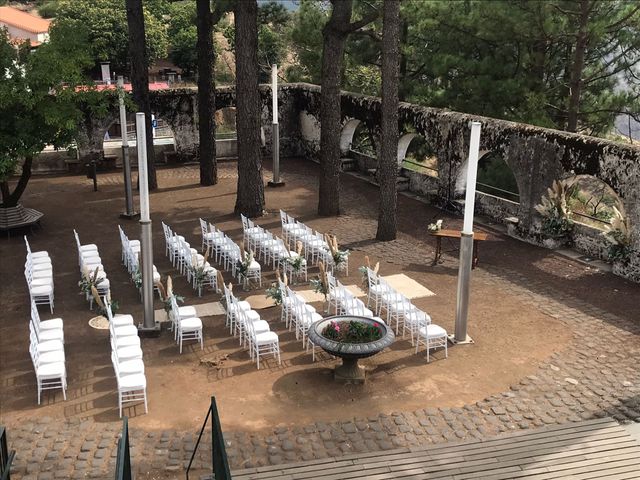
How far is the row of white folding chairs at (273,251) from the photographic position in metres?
15.1

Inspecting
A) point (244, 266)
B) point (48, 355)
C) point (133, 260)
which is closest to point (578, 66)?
point (244, 266)

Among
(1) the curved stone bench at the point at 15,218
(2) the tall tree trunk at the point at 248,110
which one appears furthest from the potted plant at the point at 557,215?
(1) the curved stone bench at the point at 15,218

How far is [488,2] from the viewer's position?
857 inches

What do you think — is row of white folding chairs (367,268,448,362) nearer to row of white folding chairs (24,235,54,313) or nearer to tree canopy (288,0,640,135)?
row of white folding chairs (24,235,54,313)

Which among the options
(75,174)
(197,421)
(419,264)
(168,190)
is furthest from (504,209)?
(75,174)

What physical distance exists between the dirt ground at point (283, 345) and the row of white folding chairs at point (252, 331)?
0.62 ft

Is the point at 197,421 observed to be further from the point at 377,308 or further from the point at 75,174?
the point at 75,174

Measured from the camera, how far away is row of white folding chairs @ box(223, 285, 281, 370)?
11.4m

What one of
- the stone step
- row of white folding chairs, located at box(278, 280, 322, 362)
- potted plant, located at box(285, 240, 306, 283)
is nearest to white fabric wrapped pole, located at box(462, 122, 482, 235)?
row of white folding chairs, located at box(278, 280, 322, 362)

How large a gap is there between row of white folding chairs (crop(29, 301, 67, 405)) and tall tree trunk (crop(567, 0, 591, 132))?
16.8 metres

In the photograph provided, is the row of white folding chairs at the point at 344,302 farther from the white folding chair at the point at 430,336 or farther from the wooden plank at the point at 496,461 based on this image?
the wooden plank at the point at 496,461

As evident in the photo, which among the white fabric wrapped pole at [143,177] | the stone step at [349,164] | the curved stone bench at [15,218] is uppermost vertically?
the white fabric wrapped pole at [143,177]

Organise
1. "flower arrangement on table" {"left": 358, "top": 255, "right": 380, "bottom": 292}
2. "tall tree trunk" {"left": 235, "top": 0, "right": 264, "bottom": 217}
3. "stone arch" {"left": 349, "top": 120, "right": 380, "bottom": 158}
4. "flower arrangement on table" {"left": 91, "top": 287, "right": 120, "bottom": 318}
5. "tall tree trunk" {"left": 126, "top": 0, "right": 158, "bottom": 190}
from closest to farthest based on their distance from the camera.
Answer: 1. "flower arrangement on table" {"left": 91, "top": 287, "right": 120, "bottom": 318}
2. "flower arrangement on table" {"left": 358, "top": 255, "right": 380, "bottom": 292}
3. "tall tree trunk" {"left": 235, "top": 0, "right": 264, "bottom": 217}
4. "tall tree trunk" {"left": 126, "top": 0, "right": 158, "bottom": 190}
5. "stone arch" {"left": 349, "top": 120, "right": 380, "bottom": 158}

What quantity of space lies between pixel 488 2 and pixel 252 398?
1578 centimetres
